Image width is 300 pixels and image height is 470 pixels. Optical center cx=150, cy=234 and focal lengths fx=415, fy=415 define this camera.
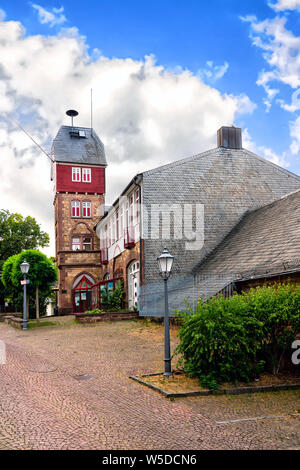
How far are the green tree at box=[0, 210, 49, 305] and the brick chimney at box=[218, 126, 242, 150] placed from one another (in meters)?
24.7

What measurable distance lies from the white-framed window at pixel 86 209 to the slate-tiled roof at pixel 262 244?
17620mm

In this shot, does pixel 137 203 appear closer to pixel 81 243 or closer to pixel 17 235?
pixel 81 243

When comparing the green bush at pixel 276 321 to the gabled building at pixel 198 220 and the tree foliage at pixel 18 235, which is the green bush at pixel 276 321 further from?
the tree foliage at pixel 18 235

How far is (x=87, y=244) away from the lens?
36406mm

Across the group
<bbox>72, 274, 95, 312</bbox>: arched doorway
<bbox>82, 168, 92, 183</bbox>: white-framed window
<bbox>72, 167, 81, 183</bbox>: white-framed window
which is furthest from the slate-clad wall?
<bbox>72, 167, 81, 183</bbox>: white-framed window

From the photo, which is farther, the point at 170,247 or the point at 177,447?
the point at 170,247

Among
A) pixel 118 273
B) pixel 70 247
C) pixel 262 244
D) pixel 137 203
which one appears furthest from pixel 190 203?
pixel 70 247

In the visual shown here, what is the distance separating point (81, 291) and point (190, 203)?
16.2m

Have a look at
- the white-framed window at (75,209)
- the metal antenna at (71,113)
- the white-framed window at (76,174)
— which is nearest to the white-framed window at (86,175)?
the white-framed window at (76,174)

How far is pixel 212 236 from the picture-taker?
2214 cm

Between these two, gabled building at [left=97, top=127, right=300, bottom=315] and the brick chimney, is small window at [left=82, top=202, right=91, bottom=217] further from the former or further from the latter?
the brick chimney

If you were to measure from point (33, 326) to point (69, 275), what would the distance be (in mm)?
13520
